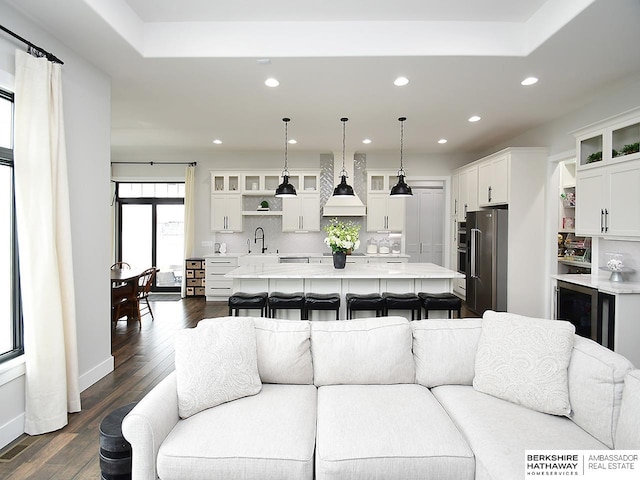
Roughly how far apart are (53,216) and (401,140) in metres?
→ 5.19

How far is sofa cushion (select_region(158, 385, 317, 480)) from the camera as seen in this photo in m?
1.56

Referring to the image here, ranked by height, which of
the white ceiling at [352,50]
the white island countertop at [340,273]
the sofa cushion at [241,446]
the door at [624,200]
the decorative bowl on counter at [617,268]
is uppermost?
the white ceiling at [352,50]

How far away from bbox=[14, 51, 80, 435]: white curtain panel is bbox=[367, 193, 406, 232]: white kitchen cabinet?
5438 millimetres

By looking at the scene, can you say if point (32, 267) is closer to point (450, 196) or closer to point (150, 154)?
point (150, 154)

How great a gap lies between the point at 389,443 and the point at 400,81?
11.0 feet

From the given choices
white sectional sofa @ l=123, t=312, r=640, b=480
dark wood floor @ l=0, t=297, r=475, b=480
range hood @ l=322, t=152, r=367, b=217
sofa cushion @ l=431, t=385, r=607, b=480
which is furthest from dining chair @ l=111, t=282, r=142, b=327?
sofa cushion @ l=431, t=385, r=607, b=480

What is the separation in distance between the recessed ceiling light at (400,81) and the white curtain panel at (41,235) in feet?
9.62

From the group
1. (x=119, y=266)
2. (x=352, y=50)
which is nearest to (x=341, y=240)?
(x=352, y=50)

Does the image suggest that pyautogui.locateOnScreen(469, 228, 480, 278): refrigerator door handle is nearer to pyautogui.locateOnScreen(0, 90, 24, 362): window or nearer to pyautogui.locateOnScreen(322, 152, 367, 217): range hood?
pyautogui.locateOnScreen(322, 152, 367, 217): range hood

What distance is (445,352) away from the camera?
229 centimetres

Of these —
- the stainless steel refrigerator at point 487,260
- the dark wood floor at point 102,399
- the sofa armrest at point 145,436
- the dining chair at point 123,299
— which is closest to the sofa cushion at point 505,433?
the sofa armrest at point 145,436

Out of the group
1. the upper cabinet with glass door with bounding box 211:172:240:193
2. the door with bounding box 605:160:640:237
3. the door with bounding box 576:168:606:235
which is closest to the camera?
the door with bounding box 605:160:640:237

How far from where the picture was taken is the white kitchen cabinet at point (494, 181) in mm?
5418

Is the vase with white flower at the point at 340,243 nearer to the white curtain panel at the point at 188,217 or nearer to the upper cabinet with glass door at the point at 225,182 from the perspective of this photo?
the upper cabinet with glass door at the point at 225,182
